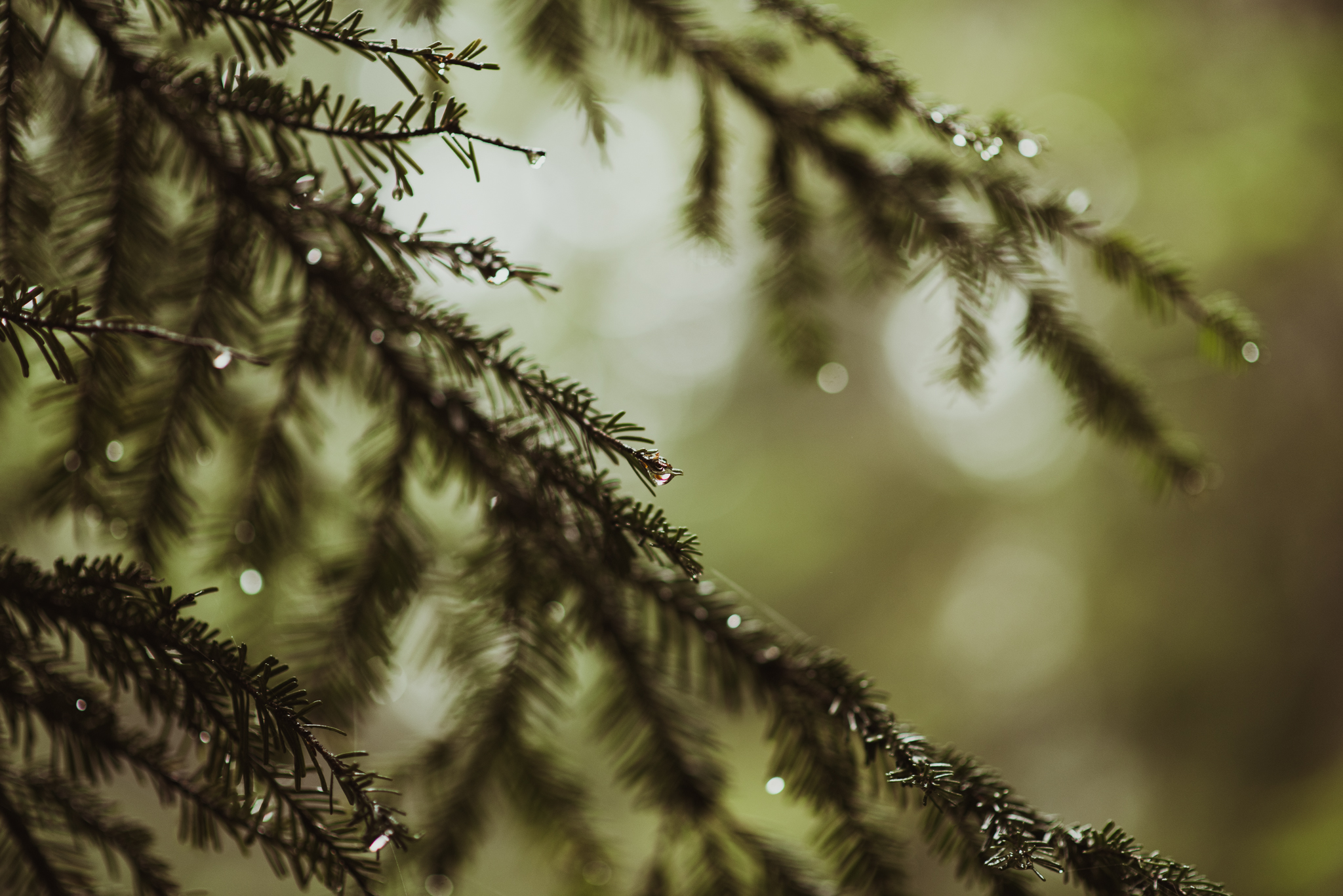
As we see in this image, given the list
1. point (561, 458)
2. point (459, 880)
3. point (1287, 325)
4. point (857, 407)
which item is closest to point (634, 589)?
point (561, 458)

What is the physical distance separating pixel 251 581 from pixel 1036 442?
210cm

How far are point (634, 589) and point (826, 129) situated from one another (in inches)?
17.3

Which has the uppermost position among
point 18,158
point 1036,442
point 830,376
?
point 1036,442

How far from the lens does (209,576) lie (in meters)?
0.70

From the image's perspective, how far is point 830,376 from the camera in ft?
2.79

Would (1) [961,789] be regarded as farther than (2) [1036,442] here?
No

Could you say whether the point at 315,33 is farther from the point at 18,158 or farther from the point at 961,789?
the point at 961,789

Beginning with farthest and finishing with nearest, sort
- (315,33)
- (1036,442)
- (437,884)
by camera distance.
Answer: (1036,442), (437,884), (315,33)

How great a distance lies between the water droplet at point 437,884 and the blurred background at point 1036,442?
0.72 ft

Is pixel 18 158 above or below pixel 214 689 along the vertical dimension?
above

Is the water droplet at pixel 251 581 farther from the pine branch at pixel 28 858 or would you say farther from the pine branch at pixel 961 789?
→ the pine branch at pixel 961 789

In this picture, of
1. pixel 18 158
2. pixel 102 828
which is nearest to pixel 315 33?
pixel 18 158

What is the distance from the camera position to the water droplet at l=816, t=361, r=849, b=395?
83 cm

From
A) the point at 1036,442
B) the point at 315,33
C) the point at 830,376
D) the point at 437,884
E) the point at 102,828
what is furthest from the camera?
the point at 1036,442
